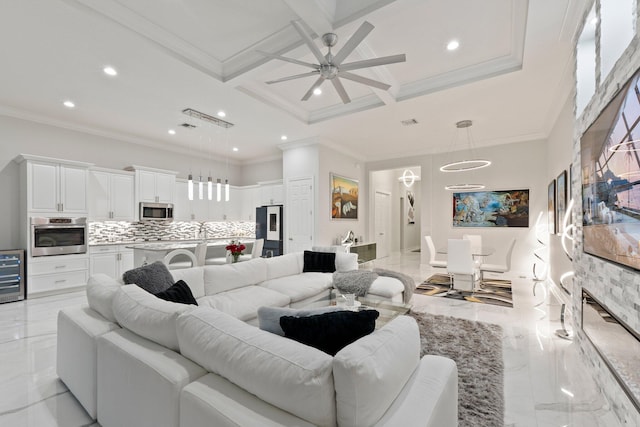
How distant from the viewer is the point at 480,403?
1.86 meters

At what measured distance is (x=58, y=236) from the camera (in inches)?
189

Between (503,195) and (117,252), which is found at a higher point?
(503,195)

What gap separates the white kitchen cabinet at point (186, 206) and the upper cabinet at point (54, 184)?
1.79 meters

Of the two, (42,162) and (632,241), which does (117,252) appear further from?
(632,241)

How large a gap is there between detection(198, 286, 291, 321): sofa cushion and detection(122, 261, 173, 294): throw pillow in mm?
422

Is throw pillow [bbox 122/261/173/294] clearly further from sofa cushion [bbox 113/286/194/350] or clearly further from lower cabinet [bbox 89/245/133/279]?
lower cabinet [bbox 89/245/133/279]

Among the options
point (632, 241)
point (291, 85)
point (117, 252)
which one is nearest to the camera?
point (632, 241)

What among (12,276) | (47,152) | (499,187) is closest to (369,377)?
(12,276)

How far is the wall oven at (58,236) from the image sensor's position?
180 inches

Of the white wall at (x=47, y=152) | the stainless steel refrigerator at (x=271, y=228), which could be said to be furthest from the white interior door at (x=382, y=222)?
the white wall at (x=47, y=152)

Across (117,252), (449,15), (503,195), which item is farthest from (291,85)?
(503,195)

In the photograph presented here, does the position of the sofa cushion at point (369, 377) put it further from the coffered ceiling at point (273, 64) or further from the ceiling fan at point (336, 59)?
the coffered ceiling at point (273, 64)

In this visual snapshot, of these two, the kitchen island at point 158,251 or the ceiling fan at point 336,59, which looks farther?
the kitchen island at point 158,251

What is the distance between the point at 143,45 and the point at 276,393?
3598 mm
